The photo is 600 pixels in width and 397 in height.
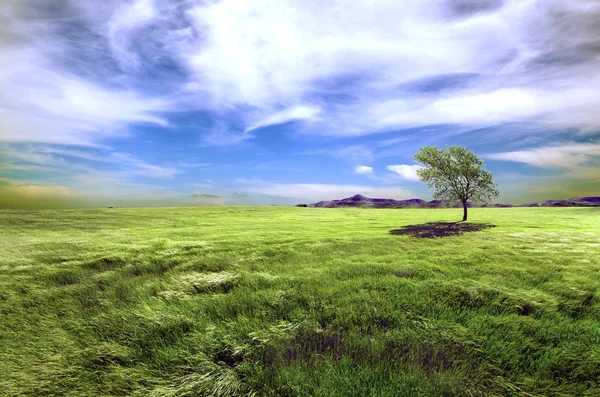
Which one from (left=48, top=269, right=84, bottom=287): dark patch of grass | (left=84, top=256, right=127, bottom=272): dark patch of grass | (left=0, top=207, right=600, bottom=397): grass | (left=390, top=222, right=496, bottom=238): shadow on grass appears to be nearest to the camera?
(left=0, top=207, right=600, bottom=397): grass

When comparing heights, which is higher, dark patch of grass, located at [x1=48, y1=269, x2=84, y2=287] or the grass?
the grass

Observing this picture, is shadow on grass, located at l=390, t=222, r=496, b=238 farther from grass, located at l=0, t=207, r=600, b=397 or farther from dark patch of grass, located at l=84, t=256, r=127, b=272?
dark patch of grass, located at l=84, t=256, r=127, b=272

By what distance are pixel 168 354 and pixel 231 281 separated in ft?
13.9

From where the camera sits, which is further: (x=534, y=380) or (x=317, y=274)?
(x=317, y=274)

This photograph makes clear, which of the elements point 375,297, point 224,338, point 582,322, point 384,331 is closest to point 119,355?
point 224,338

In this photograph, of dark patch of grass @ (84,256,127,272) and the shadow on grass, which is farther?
the shadow on grass

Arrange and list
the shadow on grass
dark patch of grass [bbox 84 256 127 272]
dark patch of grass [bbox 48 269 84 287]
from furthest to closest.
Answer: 1. the shadow on grass
2. dark patch of grass [bbox 84 256 127 272]
3. dark patch of grass [bbox 48 269 84 287]

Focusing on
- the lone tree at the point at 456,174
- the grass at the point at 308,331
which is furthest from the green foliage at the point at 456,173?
the grass at the point at 308,331

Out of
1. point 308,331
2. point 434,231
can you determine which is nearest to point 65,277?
point 308,331

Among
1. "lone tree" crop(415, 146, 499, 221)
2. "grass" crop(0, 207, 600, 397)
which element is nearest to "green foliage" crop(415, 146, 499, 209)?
"lone tree" crop(415, 146, 499, 221)

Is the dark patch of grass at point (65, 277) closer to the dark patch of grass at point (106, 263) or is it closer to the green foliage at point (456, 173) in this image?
the dark patch of grass at point (106, 263)

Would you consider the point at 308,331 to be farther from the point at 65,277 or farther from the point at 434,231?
the point at 434,231

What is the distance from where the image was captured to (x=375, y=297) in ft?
23.9

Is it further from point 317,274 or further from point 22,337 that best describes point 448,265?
point 22,337
